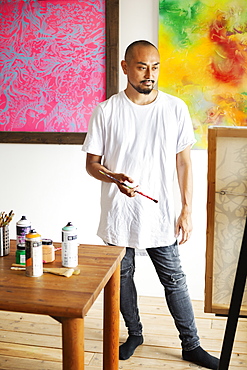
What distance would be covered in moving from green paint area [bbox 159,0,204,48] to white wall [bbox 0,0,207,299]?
0.13 metres

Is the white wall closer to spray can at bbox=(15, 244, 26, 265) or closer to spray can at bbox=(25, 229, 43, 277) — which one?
spray can at bbox=(15, 244, 26, 265)

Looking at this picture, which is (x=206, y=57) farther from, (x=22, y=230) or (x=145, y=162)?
(x=22, y=230)

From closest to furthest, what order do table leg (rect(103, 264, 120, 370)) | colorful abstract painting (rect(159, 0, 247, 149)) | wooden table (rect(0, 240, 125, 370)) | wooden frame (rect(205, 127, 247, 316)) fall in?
wooden table (rect(0, 240, 125, 370)), wooden frame (rect(205, 127, 247, 316)), table leg (rect(103, 264, 120, 370)), colorful abstract painting (rect(159, 0, 247, 149))

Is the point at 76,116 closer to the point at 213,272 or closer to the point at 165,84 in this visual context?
the point at 165,84

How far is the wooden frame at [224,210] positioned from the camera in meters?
1.70

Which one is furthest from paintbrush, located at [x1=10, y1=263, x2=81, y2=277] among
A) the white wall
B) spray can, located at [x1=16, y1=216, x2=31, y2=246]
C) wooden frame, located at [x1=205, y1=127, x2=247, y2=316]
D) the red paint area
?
the red paint area

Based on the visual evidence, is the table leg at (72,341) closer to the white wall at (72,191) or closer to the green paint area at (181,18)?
the white wall at (72,191)

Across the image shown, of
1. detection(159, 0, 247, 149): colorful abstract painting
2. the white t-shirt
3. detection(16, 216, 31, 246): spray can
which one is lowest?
detection(16, 216, 31, 246): spray can

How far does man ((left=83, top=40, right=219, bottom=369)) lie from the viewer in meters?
2.42

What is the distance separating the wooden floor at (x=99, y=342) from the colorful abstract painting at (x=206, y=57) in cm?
121

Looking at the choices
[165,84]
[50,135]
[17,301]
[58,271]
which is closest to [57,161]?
[50,135]

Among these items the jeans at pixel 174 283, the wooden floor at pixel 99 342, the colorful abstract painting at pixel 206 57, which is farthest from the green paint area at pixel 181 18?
the wooden floor at pixel 99 342

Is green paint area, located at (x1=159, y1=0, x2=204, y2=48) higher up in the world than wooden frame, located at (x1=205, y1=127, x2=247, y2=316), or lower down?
higher up

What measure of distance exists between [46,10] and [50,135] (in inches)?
33.7
